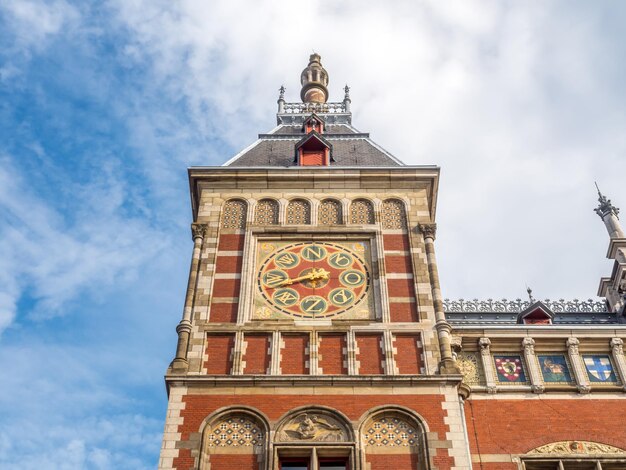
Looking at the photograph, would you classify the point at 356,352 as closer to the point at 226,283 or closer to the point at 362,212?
the point at 226,283

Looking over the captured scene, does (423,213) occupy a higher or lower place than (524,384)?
higher

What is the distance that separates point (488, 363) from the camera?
21.2 m

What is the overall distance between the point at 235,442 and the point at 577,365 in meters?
9.08

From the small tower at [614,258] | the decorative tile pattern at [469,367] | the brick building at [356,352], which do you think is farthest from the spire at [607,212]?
the decorative tile pattern at [469,367]

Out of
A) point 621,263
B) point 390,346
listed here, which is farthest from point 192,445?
point 621,263

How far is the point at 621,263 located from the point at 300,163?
41.4 ft

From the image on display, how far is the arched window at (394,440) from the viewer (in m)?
18.0

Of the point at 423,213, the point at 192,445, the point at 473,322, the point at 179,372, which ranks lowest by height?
the point at 192,445

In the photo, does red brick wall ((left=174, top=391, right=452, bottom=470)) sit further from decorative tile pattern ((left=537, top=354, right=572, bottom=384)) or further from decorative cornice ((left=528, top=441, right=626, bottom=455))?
decorative tile pattern ((left=537, top=354, right=572, bottom=384))

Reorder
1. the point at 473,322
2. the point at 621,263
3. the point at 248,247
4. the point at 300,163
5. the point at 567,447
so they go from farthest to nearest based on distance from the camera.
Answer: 1. the point at 621,263
2. the point at 300,163
3. the point at 473,322
4. the point at 248,247
5. the point at 567,447

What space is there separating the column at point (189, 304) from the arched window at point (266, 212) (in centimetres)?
163

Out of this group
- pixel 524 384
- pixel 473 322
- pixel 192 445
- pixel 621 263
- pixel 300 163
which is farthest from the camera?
pixel 621 263

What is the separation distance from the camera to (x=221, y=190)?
25266mm

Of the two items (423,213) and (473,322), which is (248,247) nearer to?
(423,213)
